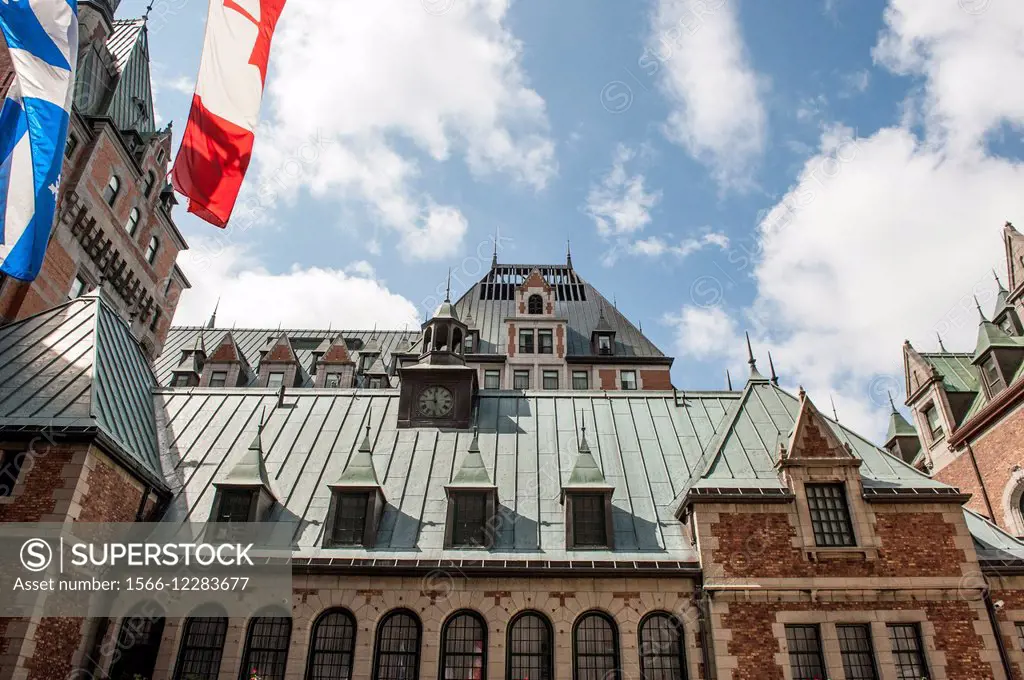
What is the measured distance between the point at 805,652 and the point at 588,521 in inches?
248

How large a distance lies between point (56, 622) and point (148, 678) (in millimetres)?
2628

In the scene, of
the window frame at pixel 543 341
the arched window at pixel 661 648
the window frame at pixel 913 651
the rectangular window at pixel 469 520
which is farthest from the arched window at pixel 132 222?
the window frame at pixel 913 651

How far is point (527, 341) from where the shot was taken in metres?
50.1

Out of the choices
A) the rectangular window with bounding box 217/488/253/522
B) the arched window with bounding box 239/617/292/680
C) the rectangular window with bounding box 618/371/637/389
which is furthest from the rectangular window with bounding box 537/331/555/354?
the arched window with bounding box 239/617/292/680

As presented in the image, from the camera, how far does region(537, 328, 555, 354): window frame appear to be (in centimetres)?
4975

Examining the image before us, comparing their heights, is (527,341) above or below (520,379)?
above

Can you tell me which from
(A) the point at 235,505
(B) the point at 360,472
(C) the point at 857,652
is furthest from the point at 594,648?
(A) the point at 235,505

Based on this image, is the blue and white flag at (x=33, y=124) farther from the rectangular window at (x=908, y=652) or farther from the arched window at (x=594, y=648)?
the rectangular window at (x=908, y=652)

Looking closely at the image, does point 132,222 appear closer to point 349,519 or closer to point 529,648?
point 349,519

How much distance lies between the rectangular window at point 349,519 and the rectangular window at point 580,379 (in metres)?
28.6

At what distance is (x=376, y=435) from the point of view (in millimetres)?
25375

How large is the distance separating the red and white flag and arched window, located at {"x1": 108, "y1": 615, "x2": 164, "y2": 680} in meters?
10.8

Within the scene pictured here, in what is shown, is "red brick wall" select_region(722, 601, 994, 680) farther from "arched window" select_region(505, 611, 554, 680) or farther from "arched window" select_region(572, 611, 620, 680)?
"arched window" select_region(505, 611, 554, 680)

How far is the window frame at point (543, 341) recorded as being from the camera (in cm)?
4975
